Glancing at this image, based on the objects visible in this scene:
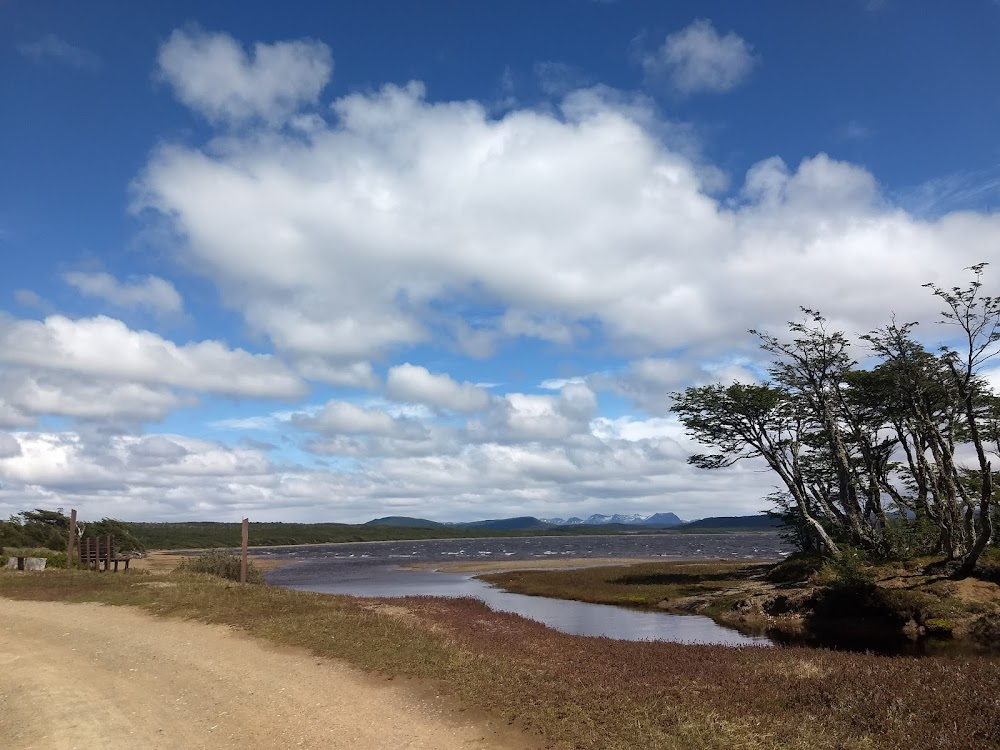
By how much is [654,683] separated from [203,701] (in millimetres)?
9410

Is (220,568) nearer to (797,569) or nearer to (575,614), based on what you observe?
(575,614)

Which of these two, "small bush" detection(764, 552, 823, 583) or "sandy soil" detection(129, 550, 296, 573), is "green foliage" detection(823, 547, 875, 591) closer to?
"small bush" detection(764, 552, 823, 583)

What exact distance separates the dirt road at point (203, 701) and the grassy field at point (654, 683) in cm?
111

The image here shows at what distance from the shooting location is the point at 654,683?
14336 millimetres

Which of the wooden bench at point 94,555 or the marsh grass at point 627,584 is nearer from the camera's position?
the wooden bench at point 94,555

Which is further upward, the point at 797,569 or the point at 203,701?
the point at 203,701

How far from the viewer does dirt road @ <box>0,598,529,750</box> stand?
37.2 feet

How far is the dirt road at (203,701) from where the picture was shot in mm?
11344

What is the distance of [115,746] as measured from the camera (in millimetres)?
10938

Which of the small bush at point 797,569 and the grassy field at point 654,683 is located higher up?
the grassy field at point 654,683

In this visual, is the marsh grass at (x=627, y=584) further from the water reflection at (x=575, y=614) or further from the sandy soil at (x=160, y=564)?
the sandy soil at (x=160, y=564)

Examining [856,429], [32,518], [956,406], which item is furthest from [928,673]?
[32,518]

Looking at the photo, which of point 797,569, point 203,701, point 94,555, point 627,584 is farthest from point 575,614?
point 94,555

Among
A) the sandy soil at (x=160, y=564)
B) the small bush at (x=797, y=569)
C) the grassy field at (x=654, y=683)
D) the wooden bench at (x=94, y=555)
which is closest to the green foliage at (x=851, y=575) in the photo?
the small bush at (x=797, y=569)
